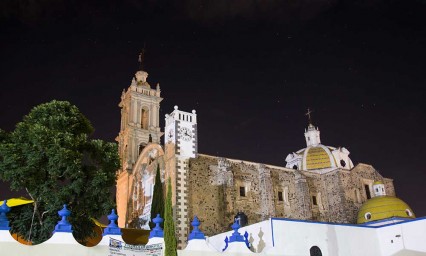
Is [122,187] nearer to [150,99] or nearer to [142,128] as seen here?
[142,128]

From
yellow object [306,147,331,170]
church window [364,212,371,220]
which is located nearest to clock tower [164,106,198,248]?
yellow object [306,147,331,170]

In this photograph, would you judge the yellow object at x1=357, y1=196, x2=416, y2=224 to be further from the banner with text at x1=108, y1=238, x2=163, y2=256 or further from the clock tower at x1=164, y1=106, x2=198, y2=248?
the banner with text at x1=108, y1=238, x2=163, y2=256

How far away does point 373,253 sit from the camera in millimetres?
23750

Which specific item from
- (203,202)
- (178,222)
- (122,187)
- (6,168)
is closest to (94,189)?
(6,168)

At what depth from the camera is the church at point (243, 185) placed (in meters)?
27.4

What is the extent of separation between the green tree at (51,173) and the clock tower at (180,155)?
704cm

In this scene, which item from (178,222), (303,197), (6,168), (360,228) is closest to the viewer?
(6,168)

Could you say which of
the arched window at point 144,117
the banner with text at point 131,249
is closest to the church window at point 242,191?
the banner with text at point 131,249

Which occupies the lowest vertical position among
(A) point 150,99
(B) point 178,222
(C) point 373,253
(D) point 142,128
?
(C) point 373,253

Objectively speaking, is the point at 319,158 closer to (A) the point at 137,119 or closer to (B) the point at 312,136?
(B) the point at 312,136

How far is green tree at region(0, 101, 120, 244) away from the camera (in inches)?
711

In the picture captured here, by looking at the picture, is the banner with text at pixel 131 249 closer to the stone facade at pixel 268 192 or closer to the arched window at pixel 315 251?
the arched window at pixel 315 251

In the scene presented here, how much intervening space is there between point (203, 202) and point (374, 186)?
1331cm

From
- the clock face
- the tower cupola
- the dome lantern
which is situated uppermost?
the tower cupola
